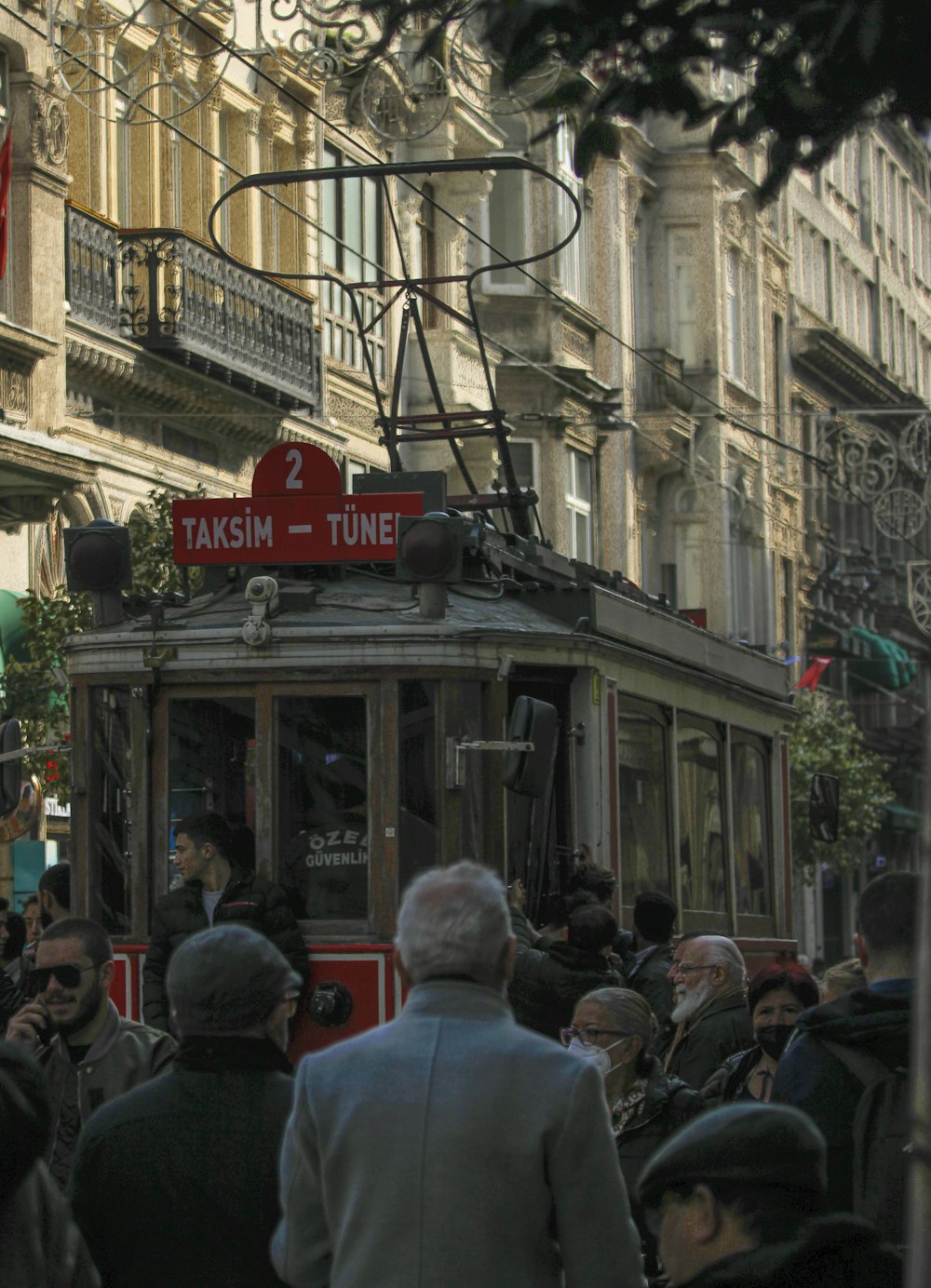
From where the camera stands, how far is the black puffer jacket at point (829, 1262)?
3.40m

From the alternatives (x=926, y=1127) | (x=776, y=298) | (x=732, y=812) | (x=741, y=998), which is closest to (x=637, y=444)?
(x=776, y=298)

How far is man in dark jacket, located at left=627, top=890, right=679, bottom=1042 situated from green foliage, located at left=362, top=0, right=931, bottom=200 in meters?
4.64

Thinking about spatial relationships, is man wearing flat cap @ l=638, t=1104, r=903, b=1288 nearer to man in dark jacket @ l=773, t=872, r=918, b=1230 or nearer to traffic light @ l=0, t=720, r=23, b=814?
man in dark jacket @ l=773, t=872, r=918, b=1230

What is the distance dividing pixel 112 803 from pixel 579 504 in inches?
1032

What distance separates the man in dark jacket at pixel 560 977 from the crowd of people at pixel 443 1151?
122 inches

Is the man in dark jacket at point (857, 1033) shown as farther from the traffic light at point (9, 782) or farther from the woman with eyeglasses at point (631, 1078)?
the traffic light at point (9, 782)

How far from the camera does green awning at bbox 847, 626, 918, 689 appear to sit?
51.8 m

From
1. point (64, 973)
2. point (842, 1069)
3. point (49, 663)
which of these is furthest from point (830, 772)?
point (842, 1069)

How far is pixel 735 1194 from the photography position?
140 inches

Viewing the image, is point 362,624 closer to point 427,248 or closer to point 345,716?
point 345,716

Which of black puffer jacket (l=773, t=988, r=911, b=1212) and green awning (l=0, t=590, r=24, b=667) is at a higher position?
green awning (l=0, t=590, r=24, b=667)

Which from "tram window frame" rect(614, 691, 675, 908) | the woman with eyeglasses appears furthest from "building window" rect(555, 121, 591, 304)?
the woman with eyeglasses

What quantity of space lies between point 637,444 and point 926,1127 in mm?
37221

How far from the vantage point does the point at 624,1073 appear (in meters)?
6.50
